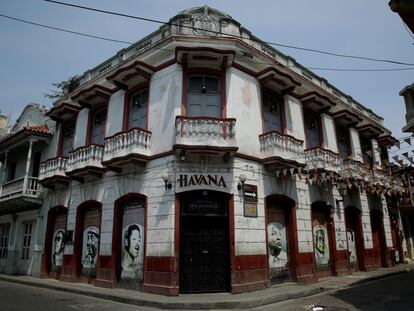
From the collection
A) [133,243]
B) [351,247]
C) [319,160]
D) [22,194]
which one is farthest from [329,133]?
[22,194]

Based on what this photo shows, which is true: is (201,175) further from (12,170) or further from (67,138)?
(12,170)

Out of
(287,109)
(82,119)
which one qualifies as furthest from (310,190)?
(82,119)

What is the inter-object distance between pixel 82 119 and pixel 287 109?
31.8 ft

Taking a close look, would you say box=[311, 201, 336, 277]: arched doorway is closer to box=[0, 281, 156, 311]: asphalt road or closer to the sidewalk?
the sidewalk

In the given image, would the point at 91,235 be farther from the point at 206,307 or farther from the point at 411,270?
the point at 411,270

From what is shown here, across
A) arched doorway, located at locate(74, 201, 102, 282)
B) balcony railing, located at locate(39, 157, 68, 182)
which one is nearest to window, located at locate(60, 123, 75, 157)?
balcony railing, located at locate(39, 157, 68, 182)

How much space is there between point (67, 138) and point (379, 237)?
711 inches

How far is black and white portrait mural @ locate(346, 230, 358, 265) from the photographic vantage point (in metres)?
15.9

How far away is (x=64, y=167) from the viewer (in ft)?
50.0

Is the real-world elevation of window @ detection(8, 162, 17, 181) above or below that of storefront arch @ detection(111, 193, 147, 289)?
above

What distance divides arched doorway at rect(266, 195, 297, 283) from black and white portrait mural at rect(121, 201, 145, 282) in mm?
4565

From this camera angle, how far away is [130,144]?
11758 mm

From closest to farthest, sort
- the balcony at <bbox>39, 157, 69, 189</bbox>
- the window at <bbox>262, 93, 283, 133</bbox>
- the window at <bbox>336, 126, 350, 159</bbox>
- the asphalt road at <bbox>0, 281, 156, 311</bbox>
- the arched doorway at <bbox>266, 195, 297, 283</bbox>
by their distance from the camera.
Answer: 1. the asphalt road at <bbox>0, 281, 156, 311</bbox>
2. the arched doorway at <bbox>266, 195, 297, 283</bbox>
3. the window at <bbox>262, 93, 283, 133</bbox>
4. the balcony at <bbox>39, 157, 69, 189</bbox>
5. the window at <bbox>336, 126, 350, 159</bbox>

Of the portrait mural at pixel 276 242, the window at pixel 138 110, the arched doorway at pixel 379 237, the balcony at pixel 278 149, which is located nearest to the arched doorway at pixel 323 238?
the portrait mural at pixel 276 242
